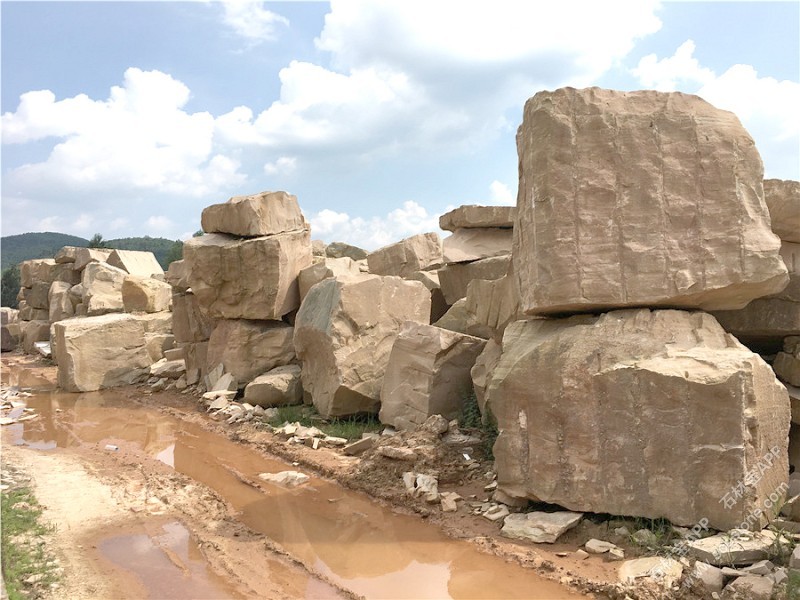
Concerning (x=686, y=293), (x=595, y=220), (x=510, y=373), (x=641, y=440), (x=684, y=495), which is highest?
(x=595, y=220)

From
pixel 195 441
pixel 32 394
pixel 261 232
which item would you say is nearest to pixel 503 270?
pixel 261 232

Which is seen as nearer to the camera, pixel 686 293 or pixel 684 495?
pixel 684 495

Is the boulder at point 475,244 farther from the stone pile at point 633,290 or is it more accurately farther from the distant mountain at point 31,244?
the distant mountain at point 31,244

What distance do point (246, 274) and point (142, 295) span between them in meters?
5.78

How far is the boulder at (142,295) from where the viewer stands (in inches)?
551

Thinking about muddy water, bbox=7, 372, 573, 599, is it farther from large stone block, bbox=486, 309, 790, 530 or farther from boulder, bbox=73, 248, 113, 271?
boulder, bbox=73, 248, 113, 271

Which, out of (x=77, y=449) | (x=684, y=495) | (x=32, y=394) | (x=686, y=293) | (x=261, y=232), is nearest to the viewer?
(x=684, y=495)

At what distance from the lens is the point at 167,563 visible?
13.5 feet

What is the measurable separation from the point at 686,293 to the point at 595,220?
2.52 feet

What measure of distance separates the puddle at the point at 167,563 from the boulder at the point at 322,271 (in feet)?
15.1

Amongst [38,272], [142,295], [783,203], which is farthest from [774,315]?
[38,272]

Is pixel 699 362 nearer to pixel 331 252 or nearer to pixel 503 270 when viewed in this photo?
pixel 503 270

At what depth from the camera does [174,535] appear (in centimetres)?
461

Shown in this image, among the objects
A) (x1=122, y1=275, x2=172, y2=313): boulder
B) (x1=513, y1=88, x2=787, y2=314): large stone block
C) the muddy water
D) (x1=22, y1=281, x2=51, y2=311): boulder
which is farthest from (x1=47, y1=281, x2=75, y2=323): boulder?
(x1=513, y1=88, x2=787, y2=314): large stone block
